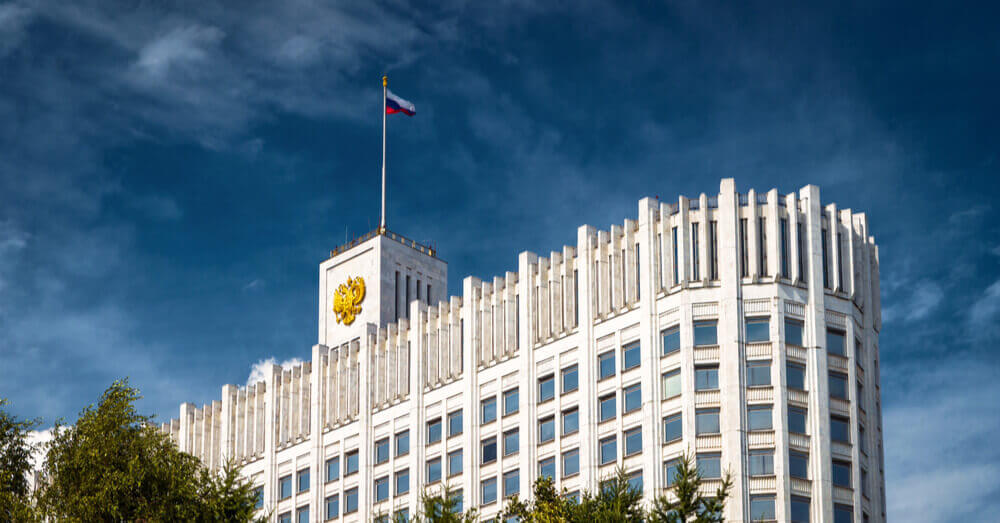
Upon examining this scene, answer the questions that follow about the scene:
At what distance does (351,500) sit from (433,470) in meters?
9.89

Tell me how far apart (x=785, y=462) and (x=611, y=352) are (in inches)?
602

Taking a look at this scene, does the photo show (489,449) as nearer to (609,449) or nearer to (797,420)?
(609,449)

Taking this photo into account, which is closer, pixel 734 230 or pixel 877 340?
pixel 734 230

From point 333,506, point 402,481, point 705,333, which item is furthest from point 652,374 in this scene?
point 333,506

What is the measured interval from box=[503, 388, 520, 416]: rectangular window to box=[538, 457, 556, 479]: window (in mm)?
5431

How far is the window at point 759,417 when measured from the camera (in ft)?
353

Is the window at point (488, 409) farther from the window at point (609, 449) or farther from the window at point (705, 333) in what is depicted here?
the window at point (705, 333)

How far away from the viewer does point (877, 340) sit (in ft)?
390

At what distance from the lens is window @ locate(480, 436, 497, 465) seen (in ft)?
397

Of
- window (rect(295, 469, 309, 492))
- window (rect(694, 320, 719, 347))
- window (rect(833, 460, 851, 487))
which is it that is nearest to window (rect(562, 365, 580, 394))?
window (rect(694, 320, 719, 347))

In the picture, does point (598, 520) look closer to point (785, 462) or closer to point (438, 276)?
point (785, 462)

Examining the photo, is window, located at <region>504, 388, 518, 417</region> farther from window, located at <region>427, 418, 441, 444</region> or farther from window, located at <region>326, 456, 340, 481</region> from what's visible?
window, located at <region>326, 456, 340, 481</region>

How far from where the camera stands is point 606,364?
11469 centimetres

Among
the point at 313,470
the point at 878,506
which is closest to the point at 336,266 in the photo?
the point at 313,470
